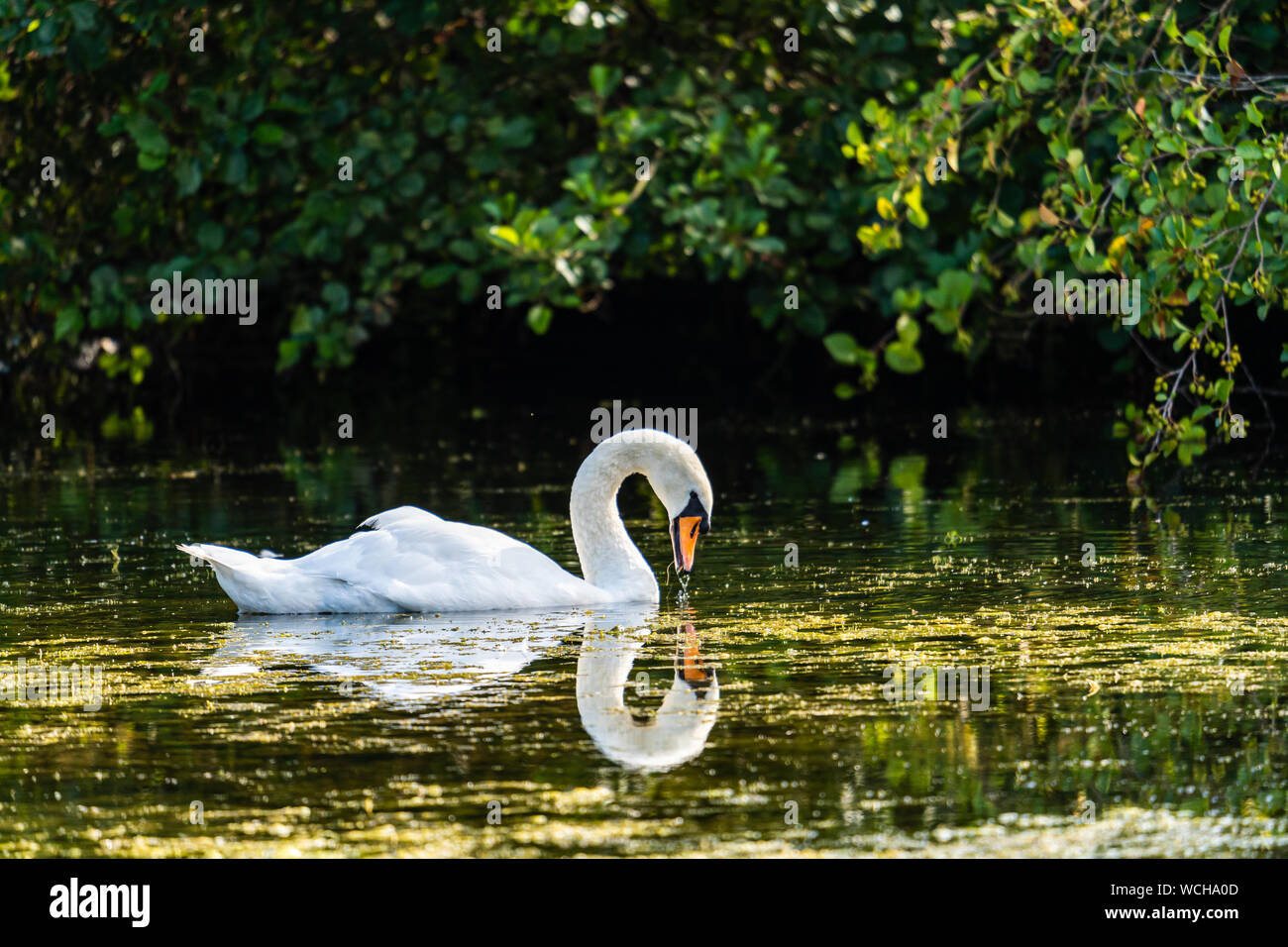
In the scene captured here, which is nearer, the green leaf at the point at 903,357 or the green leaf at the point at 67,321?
the green leaf at the point at 903,357

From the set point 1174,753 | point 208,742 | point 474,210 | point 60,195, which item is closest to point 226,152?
point 474,210

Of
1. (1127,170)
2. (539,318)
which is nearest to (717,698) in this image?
(1127,170)

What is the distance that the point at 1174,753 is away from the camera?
601cm

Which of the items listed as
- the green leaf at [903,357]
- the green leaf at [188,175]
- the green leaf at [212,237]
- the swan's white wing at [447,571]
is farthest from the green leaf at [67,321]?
the swan's white wing at [447,571]

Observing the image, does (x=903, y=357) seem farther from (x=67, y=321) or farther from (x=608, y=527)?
(x=67, y=321)

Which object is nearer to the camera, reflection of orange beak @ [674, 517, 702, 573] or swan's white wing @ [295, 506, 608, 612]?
swan's white wing @ [295, 506, 608, 612]

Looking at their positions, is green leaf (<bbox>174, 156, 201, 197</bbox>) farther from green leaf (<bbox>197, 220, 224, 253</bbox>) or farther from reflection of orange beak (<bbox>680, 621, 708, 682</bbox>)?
reflection of orange beak (<bbox>680, 621, 708, 682</bbox>)

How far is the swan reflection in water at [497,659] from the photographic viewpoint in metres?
6.50

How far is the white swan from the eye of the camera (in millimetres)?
8758

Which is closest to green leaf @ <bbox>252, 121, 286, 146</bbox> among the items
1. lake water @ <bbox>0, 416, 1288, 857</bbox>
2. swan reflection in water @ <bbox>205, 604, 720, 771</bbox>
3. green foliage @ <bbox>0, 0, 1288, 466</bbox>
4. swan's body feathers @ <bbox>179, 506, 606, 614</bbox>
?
green foliage @ <bbox>0, 0, 1288, 466</bbox>

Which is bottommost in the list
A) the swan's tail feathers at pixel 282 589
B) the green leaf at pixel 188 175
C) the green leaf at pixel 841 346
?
the swan's tail feathers at pixel 282 589

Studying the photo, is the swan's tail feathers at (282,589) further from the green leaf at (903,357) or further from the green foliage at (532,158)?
the green leaf at (903,357)

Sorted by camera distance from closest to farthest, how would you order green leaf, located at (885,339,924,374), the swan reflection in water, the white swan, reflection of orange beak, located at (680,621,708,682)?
the swan reflection in water → reflection of orange beak, located at (680,621,708,682) → the white swan → green leaf, located at (885,339,924,374)

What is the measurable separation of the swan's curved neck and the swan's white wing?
0.16 meters
